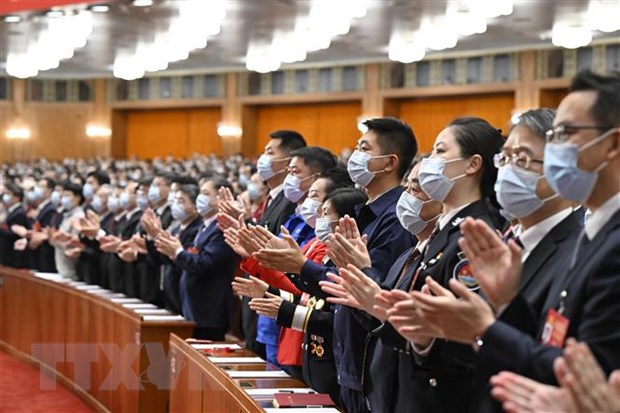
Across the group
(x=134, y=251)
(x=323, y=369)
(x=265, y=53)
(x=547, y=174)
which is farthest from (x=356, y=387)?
(x=265, y=53)

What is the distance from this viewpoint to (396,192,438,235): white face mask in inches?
138

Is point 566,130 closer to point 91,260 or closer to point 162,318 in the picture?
point 162,318

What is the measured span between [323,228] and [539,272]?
6.27 feet

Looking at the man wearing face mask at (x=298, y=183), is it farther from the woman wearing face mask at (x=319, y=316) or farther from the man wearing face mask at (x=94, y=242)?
the man wearing face mask at (x=94, y=242)

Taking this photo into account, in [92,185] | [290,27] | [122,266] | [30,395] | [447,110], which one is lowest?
[30,395]

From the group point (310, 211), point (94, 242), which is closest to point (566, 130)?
point (310, 211)

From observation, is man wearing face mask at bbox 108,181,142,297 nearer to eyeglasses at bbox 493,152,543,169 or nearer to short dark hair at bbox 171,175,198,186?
short dark hair at bbox 171,175,198,186

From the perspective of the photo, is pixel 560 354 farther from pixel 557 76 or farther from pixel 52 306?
pixel 557 76

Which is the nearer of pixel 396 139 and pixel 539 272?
pixel 539 272

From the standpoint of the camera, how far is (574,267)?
233 cm

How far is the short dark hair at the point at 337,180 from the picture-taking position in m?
4.80

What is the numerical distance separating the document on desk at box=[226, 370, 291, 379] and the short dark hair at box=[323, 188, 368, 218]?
82cm

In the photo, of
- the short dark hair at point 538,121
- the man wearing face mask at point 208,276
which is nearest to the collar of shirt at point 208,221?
the man wearing face mask at point 208,276

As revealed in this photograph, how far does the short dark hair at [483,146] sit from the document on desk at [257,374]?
1650mm
